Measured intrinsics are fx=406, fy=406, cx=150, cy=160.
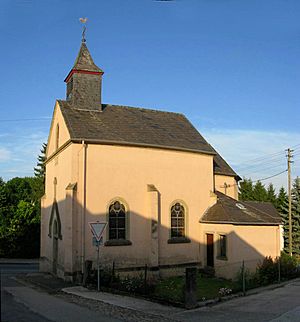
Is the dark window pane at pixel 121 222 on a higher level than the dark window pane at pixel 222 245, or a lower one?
higher

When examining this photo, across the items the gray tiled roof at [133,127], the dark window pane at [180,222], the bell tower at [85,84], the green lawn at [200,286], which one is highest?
the bell tower at [85,84]

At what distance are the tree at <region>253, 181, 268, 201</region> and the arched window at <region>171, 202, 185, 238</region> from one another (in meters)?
41.6

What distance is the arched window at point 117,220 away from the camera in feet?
72.2

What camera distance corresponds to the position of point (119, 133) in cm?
2339

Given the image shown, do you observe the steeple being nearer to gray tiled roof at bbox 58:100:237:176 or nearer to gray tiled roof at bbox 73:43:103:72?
gray tiled roof at bbox 73:43:103:72

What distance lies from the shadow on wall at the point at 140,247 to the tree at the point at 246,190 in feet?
138

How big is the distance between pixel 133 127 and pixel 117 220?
5.94m

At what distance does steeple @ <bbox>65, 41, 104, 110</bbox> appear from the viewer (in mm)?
24562

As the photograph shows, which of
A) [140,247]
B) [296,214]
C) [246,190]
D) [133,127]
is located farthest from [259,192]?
[140,247]

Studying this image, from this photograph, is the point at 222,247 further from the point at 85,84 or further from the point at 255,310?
the point at 85,84

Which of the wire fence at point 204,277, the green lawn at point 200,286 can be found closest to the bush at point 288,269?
the wire fence at point 204,277

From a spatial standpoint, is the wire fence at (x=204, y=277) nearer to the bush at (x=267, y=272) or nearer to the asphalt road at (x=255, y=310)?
the bush at (x=267, y=272)

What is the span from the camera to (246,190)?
67062 millimetres

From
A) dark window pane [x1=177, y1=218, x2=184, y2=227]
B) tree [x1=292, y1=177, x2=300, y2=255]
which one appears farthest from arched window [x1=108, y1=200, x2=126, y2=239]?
tree [x1=292, y1=177, x2=300, y2=255]
